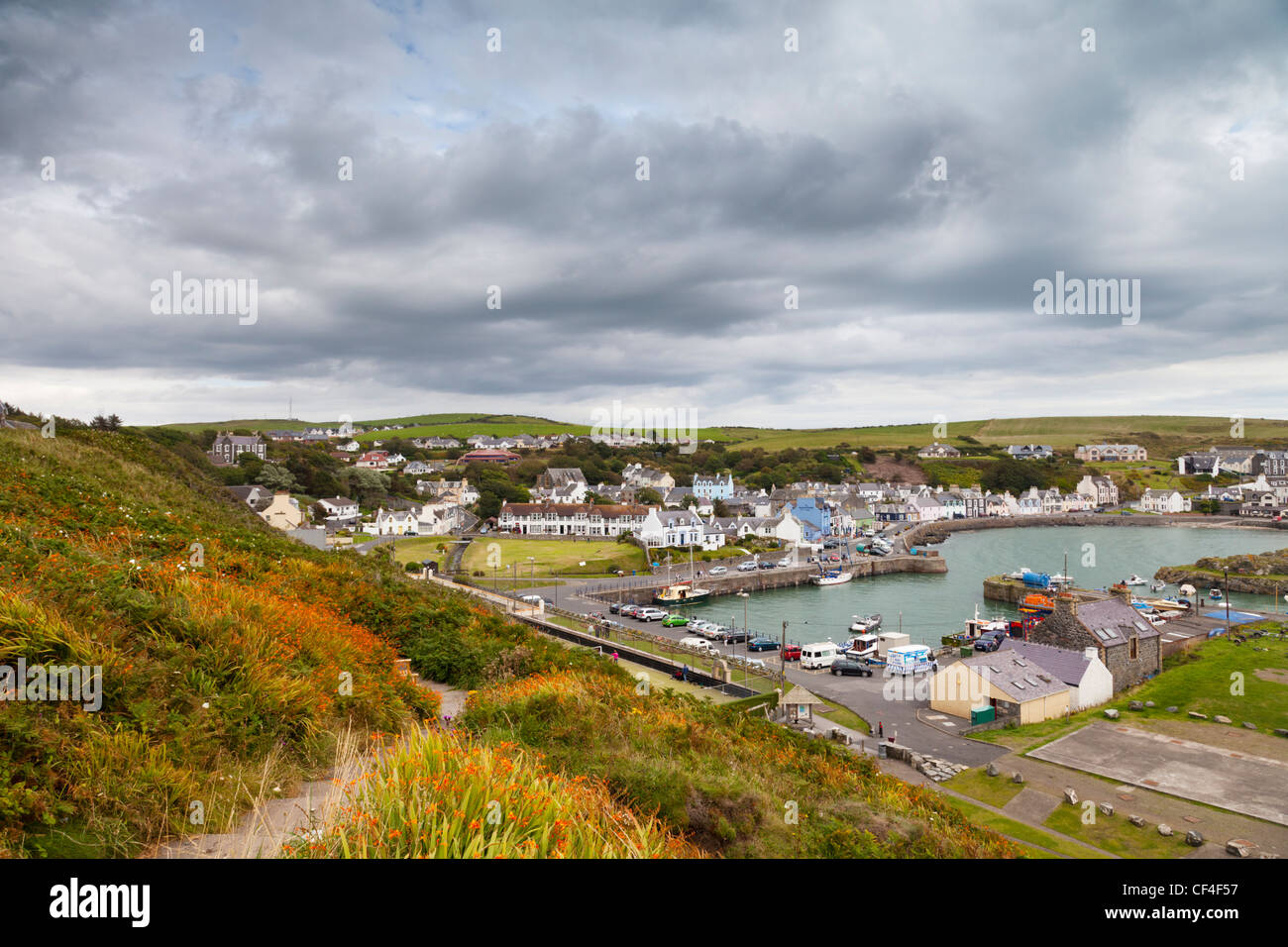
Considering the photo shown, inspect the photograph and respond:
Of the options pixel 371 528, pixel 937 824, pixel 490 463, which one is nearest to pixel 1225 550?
pixel 937 824

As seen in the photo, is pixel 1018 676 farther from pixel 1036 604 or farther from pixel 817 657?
pixel 1036 604

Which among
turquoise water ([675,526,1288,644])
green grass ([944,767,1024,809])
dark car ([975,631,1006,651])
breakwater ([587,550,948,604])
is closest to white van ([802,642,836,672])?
dark car ([975,631,1006,651])

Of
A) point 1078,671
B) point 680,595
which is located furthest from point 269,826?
point 680,595

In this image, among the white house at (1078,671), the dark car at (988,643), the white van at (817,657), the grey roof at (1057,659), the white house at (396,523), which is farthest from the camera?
the white house at (396,523)

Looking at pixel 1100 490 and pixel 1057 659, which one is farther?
pixel 1100 490

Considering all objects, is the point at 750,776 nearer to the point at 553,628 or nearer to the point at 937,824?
the point at 937,824

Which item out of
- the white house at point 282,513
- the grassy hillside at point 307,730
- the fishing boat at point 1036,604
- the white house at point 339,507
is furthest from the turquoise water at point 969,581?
the white house at point 339,507

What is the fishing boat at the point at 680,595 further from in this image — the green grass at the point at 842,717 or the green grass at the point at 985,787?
the green grass at the point at 985,787
